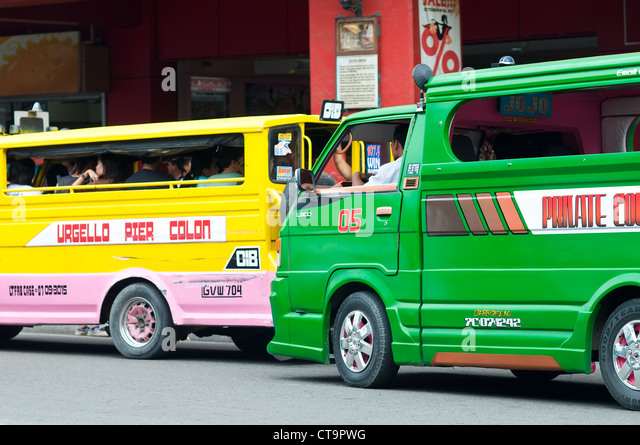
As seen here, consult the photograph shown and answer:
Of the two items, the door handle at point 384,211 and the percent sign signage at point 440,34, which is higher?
the percent sign signage at point 440,34

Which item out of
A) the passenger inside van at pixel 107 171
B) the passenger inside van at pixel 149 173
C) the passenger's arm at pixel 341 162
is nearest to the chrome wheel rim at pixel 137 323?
the passenger inside van at pixel 149 173

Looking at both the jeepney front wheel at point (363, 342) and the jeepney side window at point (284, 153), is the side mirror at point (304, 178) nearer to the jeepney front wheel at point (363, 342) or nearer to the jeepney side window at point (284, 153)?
the jeepney front wheel at point (363, 342)

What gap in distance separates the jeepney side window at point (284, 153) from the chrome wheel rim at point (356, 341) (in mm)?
2336

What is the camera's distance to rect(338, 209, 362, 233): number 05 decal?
33.6 ft

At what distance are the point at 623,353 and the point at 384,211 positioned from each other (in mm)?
2336

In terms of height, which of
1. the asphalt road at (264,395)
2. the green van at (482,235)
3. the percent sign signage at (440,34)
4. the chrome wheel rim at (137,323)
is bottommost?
the asphalt road at (264,395)

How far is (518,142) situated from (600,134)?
831 millimetres

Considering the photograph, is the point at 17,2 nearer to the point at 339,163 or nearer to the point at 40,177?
the point at 40,177

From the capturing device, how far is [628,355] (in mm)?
8484

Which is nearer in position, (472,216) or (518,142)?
(472,216)

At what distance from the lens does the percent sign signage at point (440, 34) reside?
52.3 feet

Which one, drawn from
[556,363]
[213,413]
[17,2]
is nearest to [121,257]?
[213,413]

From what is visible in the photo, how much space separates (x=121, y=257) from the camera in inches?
519

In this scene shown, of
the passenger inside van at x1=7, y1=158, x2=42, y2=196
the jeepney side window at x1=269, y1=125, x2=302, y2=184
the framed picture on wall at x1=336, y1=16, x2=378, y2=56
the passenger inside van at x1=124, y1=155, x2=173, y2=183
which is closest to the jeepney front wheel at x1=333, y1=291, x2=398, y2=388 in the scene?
the jeepney side window at x1=269, y1=125, x2=302, y2=184
